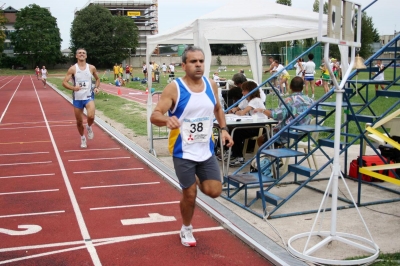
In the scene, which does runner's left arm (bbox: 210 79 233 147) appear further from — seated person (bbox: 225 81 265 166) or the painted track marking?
seated person (bbox: 225 81 265 166)

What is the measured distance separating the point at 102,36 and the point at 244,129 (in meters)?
89.4

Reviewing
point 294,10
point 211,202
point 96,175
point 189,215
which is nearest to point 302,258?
point 189,215

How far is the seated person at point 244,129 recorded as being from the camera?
27.9 feet

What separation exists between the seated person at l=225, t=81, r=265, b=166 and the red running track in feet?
5.50

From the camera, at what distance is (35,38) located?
9544 centimetres

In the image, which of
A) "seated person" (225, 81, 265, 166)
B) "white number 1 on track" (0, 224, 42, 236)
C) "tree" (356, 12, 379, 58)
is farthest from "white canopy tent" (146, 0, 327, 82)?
"tree" (356, 12, 379, 58)

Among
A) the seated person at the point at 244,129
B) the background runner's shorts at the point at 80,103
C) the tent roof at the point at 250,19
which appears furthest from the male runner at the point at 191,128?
the background runner's shorts at the point at 80,103

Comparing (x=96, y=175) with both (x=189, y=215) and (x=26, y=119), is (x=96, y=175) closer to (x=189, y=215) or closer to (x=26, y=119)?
→ (x=189, y=215)

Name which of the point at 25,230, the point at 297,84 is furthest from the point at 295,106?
the point at 25,230

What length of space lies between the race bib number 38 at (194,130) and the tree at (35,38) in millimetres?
95382

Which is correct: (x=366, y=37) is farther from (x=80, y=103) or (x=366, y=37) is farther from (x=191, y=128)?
(x=191, y=128)

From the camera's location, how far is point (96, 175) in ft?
27.9

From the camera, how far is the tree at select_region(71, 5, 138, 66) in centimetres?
9325

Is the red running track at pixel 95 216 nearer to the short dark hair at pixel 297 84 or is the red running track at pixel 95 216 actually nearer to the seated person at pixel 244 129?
the seated person at pixel 244 129
